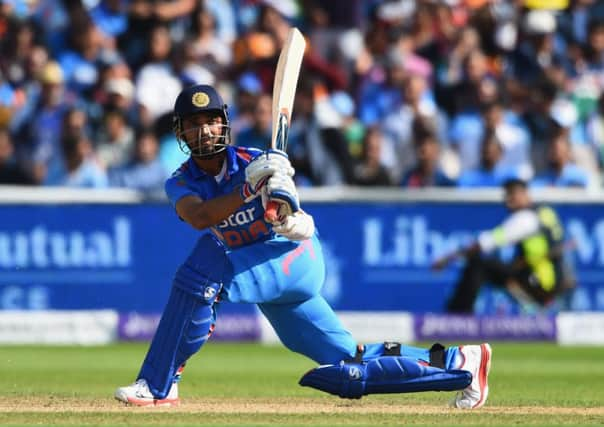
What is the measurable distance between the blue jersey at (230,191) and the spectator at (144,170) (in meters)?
4.97

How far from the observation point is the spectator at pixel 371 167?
1066cm

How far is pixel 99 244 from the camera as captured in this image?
1042cm

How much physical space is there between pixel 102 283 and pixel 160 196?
0.78 metres

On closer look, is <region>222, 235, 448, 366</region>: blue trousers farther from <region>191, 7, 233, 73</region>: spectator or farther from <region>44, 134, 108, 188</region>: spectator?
<region>191, 7, 233, 73</region>: spectator

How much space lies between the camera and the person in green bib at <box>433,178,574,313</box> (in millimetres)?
10430

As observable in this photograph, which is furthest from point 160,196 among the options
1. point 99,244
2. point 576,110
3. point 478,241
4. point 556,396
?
point 556,396

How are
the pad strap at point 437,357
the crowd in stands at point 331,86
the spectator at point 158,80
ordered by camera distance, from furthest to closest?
the spectator at point 158,80
the crowd in stands at point 331,86
the pad strap at point 437,357

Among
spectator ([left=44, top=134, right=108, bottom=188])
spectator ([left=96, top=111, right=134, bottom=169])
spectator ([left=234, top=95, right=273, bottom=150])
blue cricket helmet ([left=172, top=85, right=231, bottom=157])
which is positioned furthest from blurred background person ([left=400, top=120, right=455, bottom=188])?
blue cricket helmet ([left=172, top=85, right=231, bottom=157])

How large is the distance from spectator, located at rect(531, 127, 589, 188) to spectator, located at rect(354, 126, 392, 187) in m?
1.20

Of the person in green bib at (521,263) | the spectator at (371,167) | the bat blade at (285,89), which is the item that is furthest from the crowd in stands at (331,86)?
the bat blade at (285,89)

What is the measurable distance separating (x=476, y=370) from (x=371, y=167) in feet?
17.3

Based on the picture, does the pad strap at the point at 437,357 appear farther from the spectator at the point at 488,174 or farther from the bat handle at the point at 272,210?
the spectator at the point at 488,174

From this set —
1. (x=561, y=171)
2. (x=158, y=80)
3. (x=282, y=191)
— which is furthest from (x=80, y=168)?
(x=282, y=191)

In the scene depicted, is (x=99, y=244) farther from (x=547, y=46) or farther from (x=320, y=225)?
(x=547, y=46)
